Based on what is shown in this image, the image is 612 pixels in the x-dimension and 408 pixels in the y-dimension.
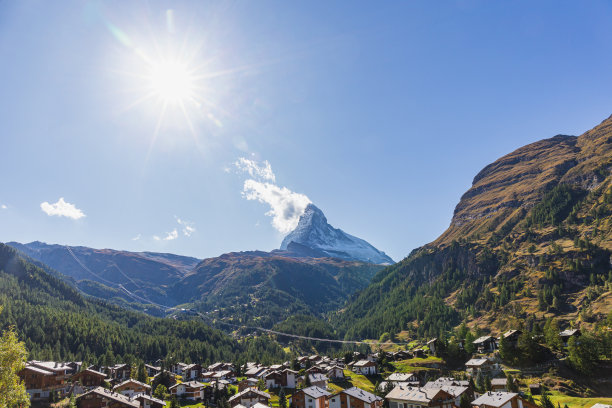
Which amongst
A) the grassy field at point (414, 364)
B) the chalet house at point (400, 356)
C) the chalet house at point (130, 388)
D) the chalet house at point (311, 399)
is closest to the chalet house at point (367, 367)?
the grassy field at point (414, 364)

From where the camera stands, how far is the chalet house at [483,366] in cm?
12075

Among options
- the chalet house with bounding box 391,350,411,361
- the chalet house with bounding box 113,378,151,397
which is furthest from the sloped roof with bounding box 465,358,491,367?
the chalet house with bounding box 113,378,151,397

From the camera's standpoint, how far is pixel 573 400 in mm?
89250

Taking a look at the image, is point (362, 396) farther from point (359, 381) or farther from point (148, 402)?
point (148, 402)

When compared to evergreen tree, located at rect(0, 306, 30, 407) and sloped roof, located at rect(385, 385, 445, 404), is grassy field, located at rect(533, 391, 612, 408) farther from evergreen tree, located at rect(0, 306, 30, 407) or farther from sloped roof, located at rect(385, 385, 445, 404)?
evergreen tree, located at rect(0, 306, 30, 407)

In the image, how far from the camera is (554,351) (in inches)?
4690

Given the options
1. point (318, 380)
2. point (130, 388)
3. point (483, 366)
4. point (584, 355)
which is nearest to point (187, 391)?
point (130, 388)

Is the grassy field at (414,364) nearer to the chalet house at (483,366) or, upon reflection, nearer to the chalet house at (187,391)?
the chalet house at (483,366)

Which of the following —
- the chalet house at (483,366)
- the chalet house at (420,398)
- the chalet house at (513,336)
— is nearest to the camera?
the chalet house at (420,398)

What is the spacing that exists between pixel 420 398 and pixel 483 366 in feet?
156

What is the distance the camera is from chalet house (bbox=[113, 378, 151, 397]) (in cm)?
10875

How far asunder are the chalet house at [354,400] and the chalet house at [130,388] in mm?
55479

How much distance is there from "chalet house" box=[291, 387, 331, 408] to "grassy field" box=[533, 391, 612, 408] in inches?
2020

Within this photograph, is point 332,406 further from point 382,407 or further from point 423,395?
point 423,395
